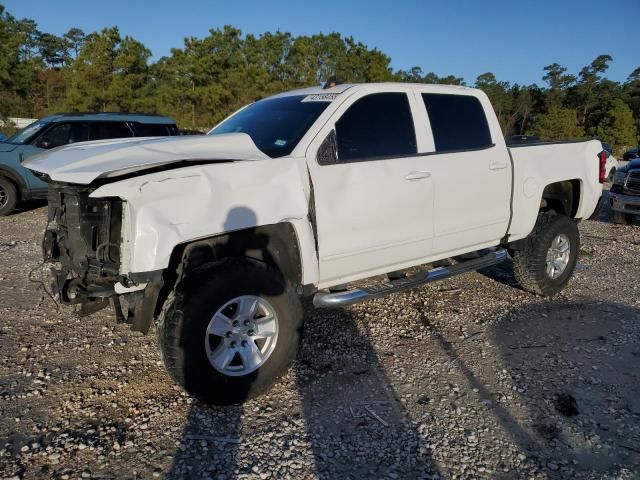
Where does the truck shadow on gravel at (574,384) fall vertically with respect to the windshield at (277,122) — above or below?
below

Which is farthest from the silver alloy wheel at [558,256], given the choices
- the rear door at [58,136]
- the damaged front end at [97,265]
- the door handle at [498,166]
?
the rear door at [58,136]

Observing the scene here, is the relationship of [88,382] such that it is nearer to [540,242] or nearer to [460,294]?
[460,294]

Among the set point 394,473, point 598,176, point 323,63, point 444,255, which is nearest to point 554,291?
point 598,176

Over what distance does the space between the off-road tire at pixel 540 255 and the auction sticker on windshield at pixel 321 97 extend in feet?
8.83

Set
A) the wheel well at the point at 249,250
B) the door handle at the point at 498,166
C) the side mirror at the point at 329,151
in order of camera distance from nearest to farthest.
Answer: the wheel well at the point at 249,250 → the side mirror at the point at 329,151 → the door handle at the point at 498,166

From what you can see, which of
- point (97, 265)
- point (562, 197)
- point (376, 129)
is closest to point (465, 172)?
point (376, 129)

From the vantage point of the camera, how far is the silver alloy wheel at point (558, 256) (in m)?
5.35

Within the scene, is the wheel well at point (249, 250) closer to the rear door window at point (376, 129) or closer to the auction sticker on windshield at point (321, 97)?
the rear door window at point (376, 129)

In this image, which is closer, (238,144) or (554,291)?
(238,144)

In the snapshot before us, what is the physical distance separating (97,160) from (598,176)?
5100mm

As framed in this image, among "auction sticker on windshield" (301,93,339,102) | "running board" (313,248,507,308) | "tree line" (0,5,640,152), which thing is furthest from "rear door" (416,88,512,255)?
"tree line" (0,5,640,152)

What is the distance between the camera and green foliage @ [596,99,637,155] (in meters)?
42.7

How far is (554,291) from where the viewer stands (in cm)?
542

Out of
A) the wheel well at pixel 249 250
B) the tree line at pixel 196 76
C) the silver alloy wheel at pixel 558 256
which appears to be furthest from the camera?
the tree line at pixel 196 76
